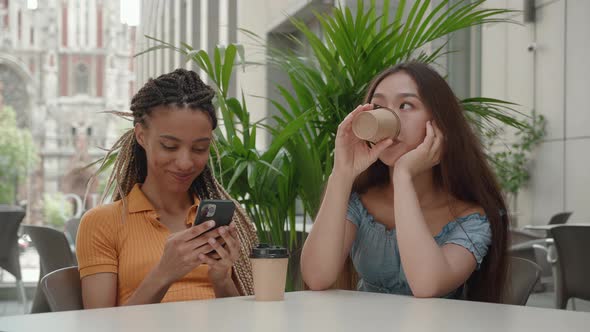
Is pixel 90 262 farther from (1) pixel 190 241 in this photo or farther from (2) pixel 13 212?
(2) pixel 13 212

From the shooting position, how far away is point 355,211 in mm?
1955

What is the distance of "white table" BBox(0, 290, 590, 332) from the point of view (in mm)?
1196

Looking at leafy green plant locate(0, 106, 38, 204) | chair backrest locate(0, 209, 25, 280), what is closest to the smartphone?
chair backrest locate(0, 209, 25, 280)

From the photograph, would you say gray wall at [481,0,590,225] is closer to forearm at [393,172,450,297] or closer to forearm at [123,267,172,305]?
forearm at [393,172,450,297]

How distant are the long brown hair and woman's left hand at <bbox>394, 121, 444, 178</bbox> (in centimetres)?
5

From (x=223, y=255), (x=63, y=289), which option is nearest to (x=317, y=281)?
(x=223, y=255)

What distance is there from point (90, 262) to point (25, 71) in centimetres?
981

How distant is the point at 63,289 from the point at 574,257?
8.39ft

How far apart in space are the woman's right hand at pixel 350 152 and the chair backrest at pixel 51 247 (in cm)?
155

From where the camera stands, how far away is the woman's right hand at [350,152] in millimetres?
1754

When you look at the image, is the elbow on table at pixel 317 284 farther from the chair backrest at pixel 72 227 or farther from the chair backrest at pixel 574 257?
the chair backrest at pixel 72 227

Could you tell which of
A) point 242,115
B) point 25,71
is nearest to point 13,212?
point 242,115

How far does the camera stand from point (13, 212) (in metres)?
5.34

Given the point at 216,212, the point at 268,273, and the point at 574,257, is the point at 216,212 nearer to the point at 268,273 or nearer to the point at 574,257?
the point at 268,273
